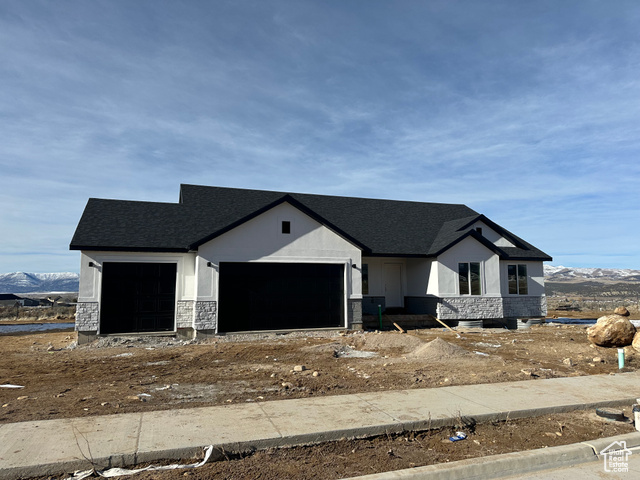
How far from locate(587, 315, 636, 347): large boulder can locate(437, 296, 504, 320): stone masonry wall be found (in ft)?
24.8

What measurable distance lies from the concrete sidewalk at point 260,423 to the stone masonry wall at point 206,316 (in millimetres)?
10607

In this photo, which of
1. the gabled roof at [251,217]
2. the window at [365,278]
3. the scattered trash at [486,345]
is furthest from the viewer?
the window at [365,278]

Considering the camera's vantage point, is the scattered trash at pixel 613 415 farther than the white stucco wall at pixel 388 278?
No

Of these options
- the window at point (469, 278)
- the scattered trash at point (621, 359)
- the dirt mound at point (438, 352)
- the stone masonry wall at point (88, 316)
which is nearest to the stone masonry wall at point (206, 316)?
the stone masonry wall at point (88, 316)

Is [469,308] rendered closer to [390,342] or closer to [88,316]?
[390,342]

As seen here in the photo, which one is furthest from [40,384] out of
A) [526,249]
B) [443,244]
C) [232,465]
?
[526,249]

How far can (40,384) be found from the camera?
9.55m

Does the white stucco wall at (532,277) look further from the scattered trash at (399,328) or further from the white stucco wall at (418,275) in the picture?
the scattered trash at (399,328)

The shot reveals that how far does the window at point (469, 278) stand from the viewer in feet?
72.6

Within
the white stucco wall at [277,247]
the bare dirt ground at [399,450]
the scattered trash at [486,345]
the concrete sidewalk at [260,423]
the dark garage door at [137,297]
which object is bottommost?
the bare dirt ground at [399,450]

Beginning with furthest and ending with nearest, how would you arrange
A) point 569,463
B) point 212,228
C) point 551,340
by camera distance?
1. point 212,228
2. point 551,340
3. point 569,463

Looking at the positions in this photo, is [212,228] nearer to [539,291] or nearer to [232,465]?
[232,465]

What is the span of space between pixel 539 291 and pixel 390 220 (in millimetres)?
8902

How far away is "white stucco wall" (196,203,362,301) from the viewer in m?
Answer: 17.8
